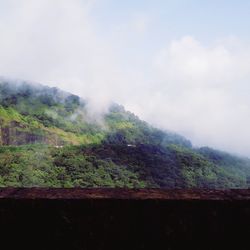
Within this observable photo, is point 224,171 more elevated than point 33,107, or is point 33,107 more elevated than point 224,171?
point 33,107

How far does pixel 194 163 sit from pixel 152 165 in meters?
13.1

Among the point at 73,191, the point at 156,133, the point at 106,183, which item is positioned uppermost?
the point at 156,133

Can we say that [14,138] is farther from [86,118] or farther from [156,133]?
[156,133]

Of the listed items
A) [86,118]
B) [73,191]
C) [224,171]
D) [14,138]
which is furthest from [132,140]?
[73,191]

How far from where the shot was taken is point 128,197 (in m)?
1.60
